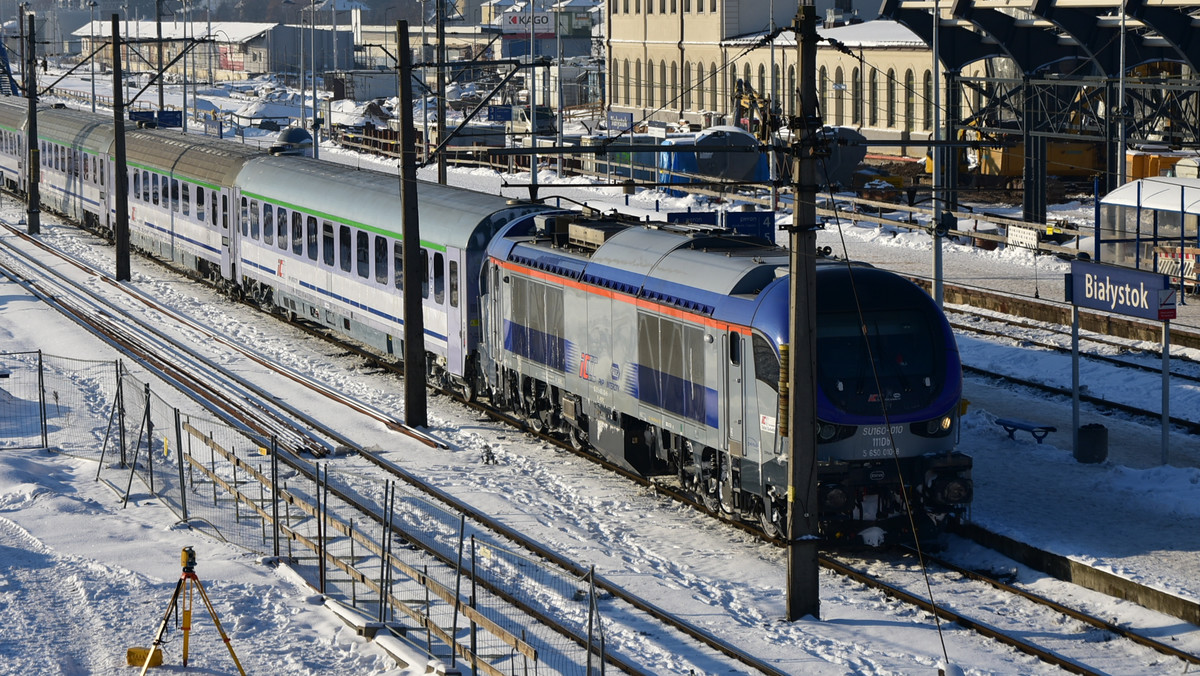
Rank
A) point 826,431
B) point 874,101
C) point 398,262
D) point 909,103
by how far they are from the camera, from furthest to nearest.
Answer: point 874,101, point 909,103, point 398,262, point 826,431

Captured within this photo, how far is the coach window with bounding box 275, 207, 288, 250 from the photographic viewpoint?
32031 mm

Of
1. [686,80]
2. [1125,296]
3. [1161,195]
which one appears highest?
[686,80]

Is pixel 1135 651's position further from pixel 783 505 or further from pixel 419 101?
pixel 419 101

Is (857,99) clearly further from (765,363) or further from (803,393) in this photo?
(803,393)

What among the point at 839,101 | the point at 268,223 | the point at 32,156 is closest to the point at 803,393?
the point at 268,223

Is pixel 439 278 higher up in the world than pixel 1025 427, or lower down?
higher up

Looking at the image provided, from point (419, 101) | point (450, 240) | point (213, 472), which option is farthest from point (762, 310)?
point (419, 101)

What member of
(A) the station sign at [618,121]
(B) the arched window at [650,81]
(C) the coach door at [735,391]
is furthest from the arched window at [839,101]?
(C) the coach door at [735,391]

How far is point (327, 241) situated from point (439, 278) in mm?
5166

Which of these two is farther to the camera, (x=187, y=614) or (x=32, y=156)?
(x=32, y=156)

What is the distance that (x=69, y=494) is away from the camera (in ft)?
66.4

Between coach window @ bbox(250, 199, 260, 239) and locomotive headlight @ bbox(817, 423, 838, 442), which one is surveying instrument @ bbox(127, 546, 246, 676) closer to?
locomotive headlight @ bbox(817, 423, 838, 442)

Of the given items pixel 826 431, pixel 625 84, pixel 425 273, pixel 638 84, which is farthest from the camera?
pixel 625 84

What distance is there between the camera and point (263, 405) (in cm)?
2556
